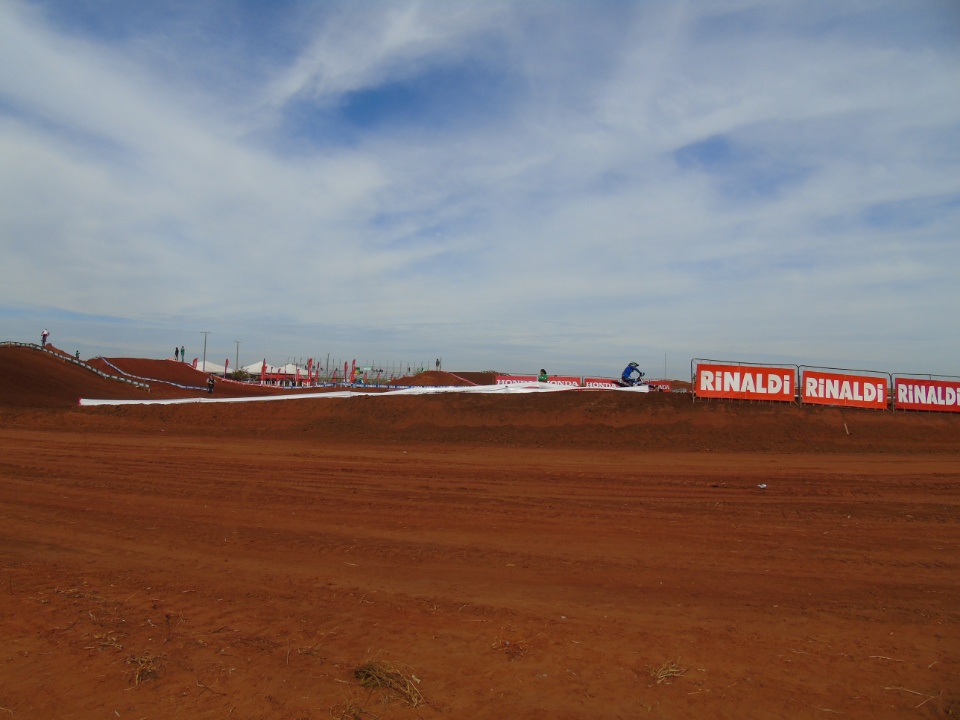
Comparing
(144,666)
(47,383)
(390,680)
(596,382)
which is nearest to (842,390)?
(596,382)

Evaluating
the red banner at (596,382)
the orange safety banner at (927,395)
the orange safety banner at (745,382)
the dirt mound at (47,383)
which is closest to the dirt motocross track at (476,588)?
the orange safety banner at (745,382)

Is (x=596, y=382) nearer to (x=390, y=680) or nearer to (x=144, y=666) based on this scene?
(x=390, y=680)

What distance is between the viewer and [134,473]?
14.2 meters

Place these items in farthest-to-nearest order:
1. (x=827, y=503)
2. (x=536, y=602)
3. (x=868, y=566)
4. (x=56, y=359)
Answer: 1. (x=56, y=359)
2. (x=827, y=503)
3. (x=868, y=566)
4. (x=536, y=602)

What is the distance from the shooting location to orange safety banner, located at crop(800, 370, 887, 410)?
2514 cm

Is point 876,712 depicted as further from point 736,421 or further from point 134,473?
point 736,421

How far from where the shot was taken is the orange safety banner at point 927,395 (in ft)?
83.5

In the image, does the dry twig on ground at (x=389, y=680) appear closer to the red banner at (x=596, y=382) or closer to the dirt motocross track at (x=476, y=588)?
the dirt motocross track at (x=476, y=588)

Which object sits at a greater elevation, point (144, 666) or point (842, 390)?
point (842, 390)

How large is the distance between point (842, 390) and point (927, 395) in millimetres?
3935

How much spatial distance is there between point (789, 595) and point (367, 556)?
513 cm

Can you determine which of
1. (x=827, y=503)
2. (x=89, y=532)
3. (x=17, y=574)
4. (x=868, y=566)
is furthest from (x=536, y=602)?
(x=827, y=503)

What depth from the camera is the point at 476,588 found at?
271 inches

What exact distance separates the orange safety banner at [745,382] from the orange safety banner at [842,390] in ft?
2.25
